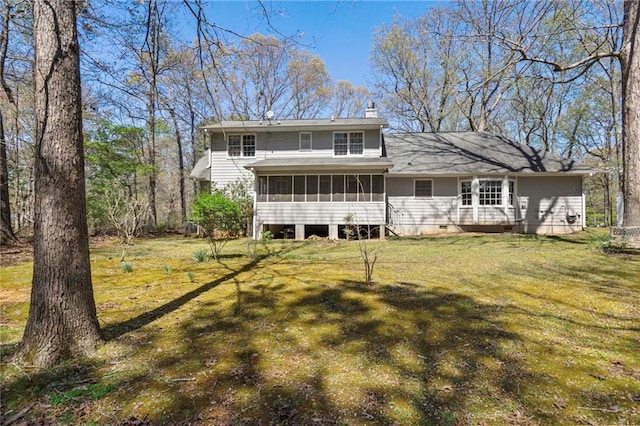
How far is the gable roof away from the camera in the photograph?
46.6ft

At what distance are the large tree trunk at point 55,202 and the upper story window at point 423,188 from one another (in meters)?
13.8

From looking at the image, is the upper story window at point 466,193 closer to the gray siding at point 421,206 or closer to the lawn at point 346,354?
the gray siding at point 421,206

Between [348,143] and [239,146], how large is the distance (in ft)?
17.8

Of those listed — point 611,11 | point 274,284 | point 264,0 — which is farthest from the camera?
point 611,11

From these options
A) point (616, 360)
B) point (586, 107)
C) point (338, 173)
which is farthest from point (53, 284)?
point (586, 107)

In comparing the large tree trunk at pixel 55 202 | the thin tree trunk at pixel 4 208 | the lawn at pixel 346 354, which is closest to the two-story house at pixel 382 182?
the thin tree trunk at pixel 4 208

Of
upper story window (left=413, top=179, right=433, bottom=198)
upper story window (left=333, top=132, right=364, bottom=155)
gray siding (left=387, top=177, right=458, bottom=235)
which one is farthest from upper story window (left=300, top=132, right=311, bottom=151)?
upper story window (left=413, top=179, right=433, bottom=198)

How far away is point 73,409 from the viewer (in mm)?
2199

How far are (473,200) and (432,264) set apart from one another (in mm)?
8525

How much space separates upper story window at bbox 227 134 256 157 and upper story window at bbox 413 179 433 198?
8.05 metres

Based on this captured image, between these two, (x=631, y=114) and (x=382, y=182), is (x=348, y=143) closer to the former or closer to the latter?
(x=382, y=182)

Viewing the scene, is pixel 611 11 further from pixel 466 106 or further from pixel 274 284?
pixel 274 284

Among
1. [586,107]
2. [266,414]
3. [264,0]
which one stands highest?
[586,107]

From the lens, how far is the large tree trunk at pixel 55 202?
269 centimetres
